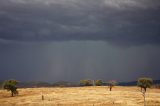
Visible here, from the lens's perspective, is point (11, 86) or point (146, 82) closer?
point (11, 86)

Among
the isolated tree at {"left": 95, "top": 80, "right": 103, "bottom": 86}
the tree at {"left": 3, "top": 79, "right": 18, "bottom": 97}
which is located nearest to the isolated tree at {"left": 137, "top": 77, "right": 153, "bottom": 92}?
the isolated tree at {"left": 95, "top": 80, "right": 103, "bottom": 86}

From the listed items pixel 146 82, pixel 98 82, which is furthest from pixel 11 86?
pixel 98 82

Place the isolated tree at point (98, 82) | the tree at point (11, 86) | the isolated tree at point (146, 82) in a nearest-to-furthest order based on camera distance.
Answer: the tree at point (11, 86) < the isolated tree at point (146, 82) < the isolated tree at point (98, 82)

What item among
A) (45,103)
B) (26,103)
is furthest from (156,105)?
(26,103)

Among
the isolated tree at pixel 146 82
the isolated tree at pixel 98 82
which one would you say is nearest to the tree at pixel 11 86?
the isolated tree at pixel 146 82

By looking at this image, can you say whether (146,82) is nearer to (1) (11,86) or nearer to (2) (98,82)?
(2) (98,82)

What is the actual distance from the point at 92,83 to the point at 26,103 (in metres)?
98.6

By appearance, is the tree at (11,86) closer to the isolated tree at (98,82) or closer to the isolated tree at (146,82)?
the isolated tree at (146,82)

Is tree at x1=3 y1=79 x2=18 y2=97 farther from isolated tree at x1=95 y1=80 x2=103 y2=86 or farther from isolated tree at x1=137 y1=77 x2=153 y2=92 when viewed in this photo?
isolated tree at x1=95 y1=80 x2=103 y2=86

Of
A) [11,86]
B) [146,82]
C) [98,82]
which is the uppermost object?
[146,82]

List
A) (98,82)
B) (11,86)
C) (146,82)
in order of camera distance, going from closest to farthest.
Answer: (11,86) < (146,82) < (98,82)

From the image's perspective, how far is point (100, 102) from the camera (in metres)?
99.7

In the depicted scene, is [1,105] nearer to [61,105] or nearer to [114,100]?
[61,105]

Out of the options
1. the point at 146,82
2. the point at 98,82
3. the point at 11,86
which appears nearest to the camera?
the point at 11,86
